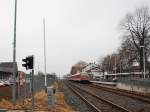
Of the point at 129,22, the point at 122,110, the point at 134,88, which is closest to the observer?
the point at 122,110

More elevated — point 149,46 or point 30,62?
point 149,46

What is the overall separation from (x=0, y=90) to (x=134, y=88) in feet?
76.5

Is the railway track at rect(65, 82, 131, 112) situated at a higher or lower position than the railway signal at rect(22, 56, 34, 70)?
lower


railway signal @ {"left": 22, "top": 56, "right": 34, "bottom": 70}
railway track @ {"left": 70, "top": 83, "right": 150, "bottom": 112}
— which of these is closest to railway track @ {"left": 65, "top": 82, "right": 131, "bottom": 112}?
railway track @ {"left": 70, "top": 83, "right": 150, "bottom": 112}

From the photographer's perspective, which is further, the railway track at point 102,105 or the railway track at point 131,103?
the railway track at point 131,103

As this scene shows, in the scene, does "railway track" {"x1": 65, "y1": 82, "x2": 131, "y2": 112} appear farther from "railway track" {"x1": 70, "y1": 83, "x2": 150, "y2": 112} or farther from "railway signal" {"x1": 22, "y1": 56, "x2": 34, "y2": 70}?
"railway signal" {"x1": 22, "y1": 56, "x2": 34, "y2": 70}

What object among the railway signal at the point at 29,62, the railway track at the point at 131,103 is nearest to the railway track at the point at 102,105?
the railway track at the point at 131,103

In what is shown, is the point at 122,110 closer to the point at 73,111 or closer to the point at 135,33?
the point at 73,111

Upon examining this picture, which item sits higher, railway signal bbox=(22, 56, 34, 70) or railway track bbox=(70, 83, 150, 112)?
railway signal bbox=(22, 56, 34, 70)

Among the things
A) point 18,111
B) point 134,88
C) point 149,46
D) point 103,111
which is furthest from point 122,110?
point 149,46

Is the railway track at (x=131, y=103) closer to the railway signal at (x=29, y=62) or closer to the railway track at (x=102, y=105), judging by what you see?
the railway track at (x=102, y=105)

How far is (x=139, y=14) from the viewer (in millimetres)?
76625

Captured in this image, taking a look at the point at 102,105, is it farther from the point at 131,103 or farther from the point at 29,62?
the point at 29,62

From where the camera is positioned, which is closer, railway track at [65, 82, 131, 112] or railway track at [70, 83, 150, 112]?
railway track at [65, 82, 131, 112]
